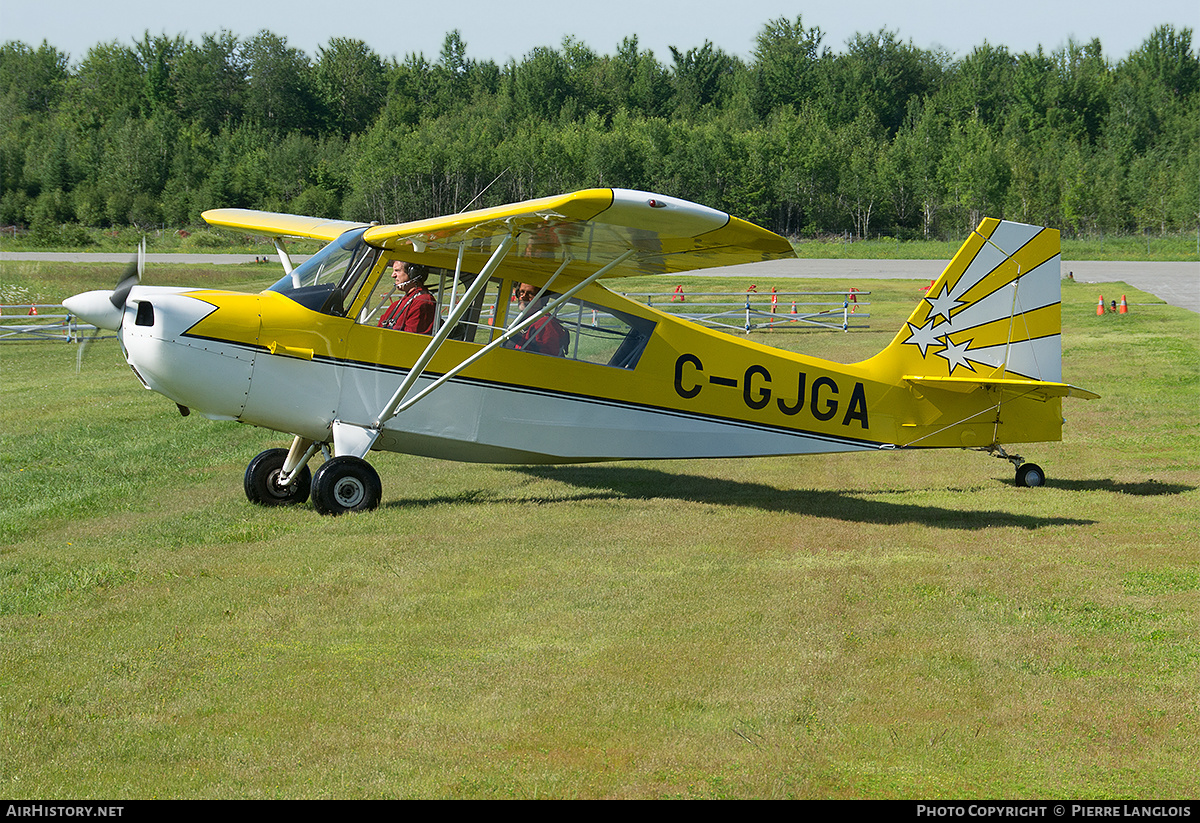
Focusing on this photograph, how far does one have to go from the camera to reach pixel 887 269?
51.5m

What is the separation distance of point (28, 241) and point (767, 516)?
2453 inches

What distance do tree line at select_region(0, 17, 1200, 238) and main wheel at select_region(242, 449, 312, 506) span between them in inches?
1567

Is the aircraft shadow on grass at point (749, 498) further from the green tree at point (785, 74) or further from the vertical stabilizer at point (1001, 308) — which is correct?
the green tree at point (785, 74)

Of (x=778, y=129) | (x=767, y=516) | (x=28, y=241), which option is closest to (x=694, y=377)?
(x=767, y=516)

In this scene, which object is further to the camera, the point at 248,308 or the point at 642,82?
the point at 642,82

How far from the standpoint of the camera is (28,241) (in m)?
60.1

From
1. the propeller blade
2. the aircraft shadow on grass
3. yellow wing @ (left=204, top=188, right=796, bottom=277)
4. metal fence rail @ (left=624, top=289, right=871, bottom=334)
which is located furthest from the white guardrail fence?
the propeller blade

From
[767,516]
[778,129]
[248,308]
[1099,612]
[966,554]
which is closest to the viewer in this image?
[1099,612]

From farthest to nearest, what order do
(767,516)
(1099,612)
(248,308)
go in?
(767,516) < (248,308) < (1099,612)

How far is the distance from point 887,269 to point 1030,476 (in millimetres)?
42368

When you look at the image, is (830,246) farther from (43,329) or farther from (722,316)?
(43,329)

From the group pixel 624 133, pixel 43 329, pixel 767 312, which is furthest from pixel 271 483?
pixel 624 133
